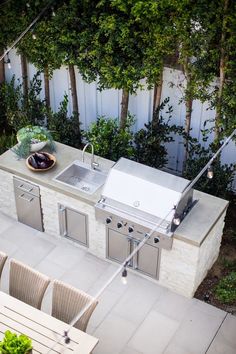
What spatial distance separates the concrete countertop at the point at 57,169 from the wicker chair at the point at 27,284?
5.15 feet

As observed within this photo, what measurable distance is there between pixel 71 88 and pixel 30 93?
867 millimetres

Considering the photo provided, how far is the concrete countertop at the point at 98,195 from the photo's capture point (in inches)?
285

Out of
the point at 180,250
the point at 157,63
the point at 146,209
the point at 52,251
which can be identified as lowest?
the point at 52,251

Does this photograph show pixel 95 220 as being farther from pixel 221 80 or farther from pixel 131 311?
pixel 221 80

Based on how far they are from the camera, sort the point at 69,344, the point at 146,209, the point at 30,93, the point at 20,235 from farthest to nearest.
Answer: the point at 30,93 < the point at 20,235 < the point at 146,209 < the point at 69,344

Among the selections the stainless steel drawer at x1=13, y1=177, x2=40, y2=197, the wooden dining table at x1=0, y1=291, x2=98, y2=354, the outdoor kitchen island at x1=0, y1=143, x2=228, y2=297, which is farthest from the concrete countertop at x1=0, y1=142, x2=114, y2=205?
the wooden dining table at x1=0, y1=291, x2=98, y2=354

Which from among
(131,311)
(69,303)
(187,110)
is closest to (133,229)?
(131,311)

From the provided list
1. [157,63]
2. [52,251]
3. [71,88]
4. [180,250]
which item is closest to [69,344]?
[180,250]

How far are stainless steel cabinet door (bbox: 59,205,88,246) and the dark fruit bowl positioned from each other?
2.17ft

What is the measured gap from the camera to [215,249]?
8.09 meters

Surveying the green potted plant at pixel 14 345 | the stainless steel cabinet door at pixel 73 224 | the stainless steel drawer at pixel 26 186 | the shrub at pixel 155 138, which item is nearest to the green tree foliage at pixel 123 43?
the shrub at pixel 155 138

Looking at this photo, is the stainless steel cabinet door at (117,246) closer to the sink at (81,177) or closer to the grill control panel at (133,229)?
the grill control panel at (133,229)

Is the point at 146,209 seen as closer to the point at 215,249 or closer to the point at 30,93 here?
the point at 215,249

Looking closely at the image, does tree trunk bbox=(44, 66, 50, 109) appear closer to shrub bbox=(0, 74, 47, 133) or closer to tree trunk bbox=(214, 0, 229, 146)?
shrub bbox=(0, 74, 47, 133)
